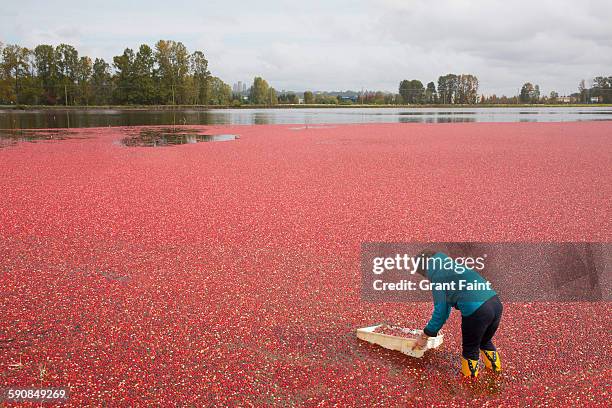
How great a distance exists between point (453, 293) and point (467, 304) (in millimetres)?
117

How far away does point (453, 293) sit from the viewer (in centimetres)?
356

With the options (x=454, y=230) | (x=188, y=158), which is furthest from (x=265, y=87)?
(x=454, y=230)

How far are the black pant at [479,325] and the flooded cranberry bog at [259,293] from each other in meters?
0.23

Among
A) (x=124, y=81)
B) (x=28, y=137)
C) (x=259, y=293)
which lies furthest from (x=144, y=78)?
(x=259, y=293)

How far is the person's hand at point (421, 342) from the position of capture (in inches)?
148

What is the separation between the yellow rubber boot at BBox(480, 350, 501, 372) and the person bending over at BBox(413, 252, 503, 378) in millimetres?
86

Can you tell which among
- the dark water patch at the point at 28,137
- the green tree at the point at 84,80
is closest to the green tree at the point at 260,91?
the green tree at the point at 84,80

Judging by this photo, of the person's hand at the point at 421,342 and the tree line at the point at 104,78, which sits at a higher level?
the tree line at the point at 104,78

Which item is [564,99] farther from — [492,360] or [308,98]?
[492,360]

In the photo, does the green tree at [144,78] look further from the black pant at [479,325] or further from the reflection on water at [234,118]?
the black pant at [479,325]

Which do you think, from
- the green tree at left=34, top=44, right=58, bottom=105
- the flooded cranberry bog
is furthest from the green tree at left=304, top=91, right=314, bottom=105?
the flooded cranberry bog

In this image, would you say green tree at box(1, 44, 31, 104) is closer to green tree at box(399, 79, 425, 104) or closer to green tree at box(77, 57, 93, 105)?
green tree at box(77, 57, 93, 105)

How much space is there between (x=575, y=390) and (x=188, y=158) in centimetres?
1421

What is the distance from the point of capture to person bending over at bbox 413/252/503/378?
3527mm
